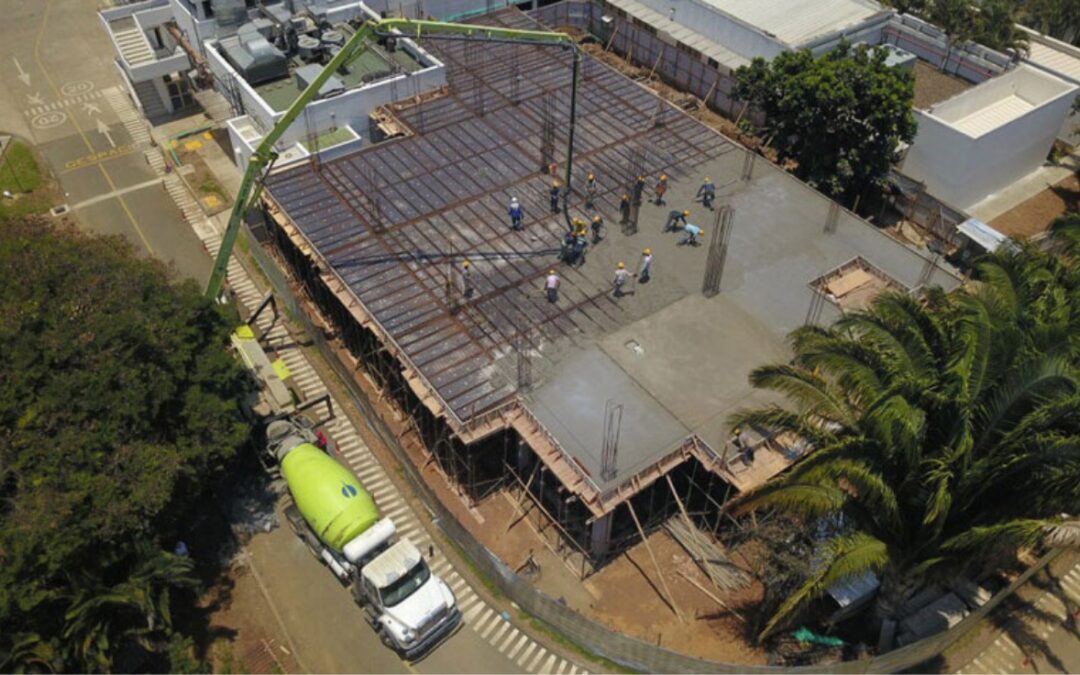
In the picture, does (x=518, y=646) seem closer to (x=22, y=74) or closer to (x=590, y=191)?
(x=590, y=191)

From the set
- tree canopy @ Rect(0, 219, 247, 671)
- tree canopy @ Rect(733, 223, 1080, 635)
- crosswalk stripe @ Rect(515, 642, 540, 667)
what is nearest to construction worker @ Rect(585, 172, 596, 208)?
tree canopy @ Rect(733, 223, 1080, 635)

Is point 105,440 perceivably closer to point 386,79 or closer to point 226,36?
point 386,79

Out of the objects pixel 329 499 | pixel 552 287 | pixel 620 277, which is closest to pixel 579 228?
pixel 620 277

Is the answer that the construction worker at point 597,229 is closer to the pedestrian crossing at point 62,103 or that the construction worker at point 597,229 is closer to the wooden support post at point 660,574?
the wooden support post at point 660,574

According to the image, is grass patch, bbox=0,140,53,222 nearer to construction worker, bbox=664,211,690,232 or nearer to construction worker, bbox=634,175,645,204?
construction worker, bbox=634,175,645,204

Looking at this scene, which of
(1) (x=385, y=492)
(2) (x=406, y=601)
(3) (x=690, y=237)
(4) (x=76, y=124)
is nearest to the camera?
(2) (x=406, y=601)

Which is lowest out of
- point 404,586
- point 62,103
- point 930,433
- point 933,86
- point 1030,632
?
point 1030,632

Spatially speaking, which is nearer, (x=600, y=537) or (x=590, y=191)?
(x=600, y=537)
